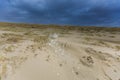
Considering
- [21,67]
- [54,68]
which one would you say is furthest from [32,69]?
[54,68]

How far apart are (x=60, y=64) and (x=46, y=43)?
3.28 meters

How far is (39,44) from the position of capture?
12648 millimetres

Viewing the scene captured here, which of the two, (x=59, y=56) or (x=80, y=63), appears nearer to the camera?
(x=80, y=63)

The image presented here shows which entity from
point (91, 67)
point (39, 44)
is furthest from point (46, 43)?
point (91, 67)

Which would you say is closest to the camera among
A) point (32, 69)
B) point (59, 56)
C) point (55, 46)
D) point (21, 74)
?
point (21, 74)

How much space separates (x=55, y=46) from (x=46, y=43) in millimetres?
821

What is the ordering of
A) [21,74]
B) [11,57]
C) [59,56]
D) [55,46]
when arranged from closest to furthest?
1. [21,74]
2. [11,57]
3. [59,56]
4. [55,46]

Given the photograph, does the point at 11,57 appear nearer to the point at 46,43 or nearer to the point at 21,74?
the point at 21,74

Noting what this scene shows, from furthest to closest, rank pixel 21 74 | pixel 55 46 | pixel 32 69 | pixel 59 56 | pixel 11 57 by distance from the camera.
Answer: pixel 55 46 → pixel 59 56 → pixel 11 57 → pixel 32 69 → pixel 21 74

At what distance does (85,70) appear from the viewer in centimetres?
962

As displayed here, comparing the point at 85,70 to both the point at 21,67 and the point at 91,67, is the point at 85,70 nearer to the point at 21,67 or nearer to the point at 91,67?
the point at 91,67

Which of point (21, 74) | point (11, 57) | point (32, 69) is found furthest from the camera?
point (11, 57)

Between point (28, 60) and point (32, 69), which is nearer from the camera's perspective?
point (32, 69)

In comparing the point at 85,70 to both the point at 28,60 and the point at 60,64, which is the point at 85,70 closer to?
the point at 60,64
